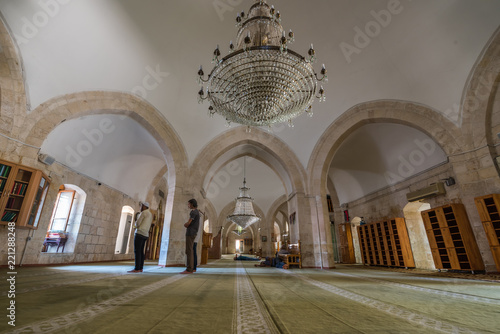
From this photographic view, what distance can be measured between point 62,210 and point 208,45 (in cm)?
618

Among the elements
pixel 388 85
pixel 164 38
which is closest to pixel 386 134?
pixel 388 85

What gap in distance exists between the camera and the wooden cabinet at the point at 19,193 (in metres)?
3.82

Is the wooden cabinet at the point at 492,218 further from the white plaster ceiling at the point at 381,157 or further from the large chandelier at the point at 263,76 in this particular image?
the large chandelier at the point at 263,76

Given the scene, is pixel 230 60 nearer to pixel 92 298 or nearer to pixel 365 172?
pixel 92 298

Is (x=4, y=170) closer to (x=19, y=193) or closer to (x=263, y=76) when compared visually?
(x=19, y=193)

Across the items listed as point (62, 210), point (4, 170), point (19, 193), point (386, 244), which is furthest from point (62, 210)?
point (386, 244)

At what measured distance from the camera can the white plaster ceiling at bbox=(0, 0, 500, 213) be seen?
13.5 feet

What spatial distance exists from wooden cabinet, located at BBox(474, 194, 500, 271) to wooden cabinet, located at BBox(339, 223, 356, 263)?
5441 mm

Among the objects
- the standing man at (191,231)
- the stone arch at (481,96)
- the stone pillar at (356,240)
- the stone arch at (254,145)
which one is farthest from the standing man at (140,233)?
the stone pillar at (356,240)

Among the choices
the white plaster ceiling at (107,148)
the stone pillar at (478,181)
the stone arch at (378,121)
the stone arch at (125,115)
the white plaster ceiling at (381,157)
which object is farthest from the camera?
the white plaster ceiling at (381,157)

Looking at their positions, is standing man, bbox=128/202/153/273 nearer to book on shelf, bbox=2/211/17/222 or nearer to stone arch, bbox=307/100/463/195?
book on shelf, bbox=2/211/17/222

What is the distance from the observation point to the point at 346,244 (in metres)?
9.60

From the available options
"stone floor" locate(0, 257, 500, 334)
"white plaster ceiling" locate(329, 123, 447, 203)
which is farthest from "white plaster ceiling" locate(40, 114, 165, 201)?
"white plaster ceiling" locate(329, 123, 447, 203)

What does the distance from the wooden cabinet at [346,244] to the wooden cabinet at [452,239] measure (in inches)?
147
